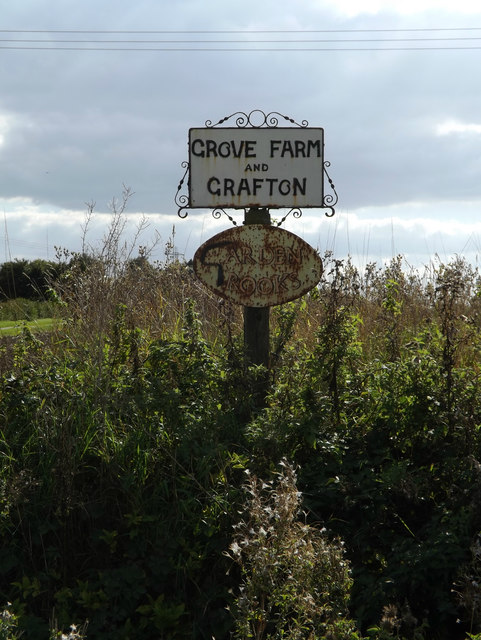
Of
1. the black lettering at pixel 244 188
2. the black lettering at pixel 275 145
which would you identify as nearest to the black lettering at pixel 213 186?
the black lettering at pixel 244 188

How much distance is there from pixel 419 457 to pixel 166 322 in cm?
332

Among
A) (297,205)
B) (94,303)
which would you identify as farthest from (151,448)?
(297,205)

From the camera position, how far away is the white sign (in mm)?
6180

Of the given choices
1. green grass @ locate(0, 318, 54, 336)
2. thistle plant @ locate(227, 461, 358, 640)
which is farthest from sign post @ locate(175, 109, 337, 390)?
thistle plant @ locate(227, 461, 358, 640)

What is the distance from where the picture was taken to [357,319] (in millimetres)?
5363

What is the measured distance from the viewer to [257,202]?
20.2 ft

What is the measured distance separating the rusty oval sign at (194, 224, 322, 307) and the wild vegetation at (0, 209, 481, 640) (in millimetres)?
499

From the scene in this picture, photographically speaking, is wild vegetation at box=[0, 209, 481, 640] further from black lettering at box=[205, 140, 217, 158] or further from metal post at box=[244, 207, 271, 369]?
black lettering at box=[205, 140, 217, 158]

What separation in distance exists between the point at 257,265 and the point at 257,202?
53 cm

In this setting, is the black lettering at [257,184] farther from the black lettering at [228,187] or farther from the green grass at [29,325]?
the green grass at [29,325]

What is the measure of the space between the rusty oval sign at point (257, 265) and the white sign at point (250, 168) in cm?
30

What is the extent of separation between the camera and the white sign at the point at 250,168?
20.3 ft

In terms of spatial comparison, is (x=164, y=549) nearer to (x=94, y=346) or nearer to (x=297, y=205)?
(x=94, y=346)

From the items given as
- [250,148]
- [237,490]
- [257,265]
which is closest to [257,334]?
[257,265]
